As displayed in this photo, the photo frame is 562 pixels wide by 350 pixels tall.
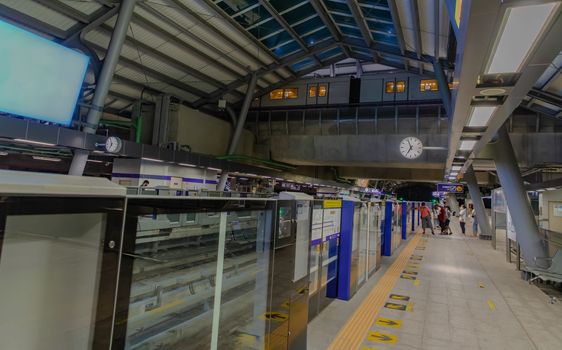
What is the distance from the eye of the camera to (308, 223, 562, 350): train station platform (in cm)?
445

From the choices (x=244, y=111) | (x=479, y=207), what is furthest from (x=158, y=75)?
(x=479, y=207)

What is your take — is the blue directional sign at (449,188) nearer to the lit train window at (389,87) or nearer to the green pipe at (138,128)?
the lit train window at (389,87)

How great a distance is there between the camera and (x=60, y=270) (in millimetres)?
1484

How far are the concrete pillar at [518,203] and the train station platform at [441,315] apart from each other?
0.83 m

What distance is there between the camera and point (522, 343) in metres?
4.51

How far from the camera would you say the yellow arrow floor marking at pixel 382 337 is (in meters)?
4.37

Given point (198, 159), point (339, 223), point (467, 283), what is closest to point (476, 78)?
point (339, 223)

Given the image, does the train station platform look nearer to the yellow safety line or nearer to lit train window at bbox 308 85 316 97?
the yellow safety line

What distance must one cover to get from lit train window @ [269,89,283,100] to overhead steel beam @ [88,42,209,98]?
11.7 ft

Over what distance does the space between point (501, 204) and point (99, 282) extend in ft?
49.8

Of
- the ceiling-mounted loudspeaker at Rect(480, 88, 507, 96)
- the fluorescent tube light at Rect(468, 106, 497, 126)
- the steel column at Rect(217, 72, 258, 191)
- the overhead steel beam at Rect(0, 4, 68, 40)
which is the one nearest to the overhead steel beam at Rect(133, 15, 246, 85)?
the steel column at Rect(217, 72, 258, 191)

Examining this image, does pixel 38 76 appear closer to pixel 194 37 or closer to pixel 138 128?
pixel 194 37

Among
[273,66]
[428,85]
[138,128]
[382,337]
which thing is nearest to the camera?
[382,337]

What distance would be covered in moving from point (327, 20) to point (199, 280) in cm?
1134
